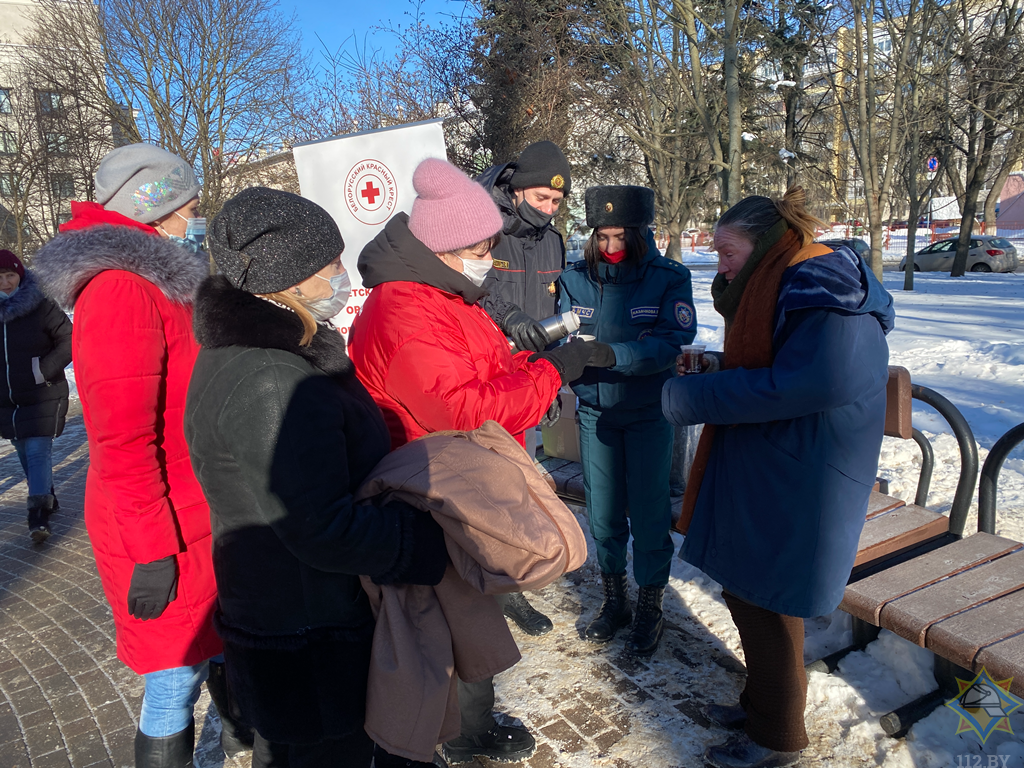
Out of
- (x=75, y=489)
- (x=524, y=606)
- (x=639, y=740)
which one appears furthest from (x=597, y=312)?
(x=75, y=489)

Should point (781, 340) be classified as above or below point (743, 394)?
above

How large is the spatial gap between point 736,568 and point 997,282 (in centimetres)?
2057

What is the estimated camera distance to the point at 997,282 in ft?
60.8

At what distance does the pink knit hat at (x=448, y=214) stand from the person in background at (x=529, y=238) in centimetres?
108

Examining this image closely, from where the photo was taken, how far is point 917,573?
2568 mm

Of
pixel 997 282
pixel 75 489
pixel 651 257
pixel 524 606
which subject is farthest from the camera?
pixel 997 282

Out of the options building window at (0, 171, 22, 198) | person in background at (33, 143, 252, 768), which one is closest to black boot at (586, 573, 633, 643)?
person in background at (33, 143, 252, 768)

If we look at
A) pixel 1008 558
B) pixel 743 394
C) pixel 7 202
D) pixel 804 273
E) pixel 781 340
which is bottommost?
pixel 1008 558

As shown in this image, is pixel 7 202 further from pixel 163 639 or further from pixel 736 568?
pixel 736 568

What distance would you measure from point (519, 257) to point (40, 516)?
3914 millimetres

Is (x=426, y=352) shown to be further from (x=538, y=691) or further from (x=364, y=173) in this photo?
(x=364, y=173)

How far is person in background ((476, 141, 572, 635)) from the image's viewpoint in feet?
11.1

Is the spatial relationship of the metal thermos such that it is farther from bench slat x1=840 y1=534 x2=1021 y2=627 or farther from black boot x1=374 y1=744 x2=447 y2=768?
black boot x1=374 y1=744 x2=447 y2=768

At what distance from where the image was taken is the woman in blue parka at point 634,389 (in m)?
3.06
